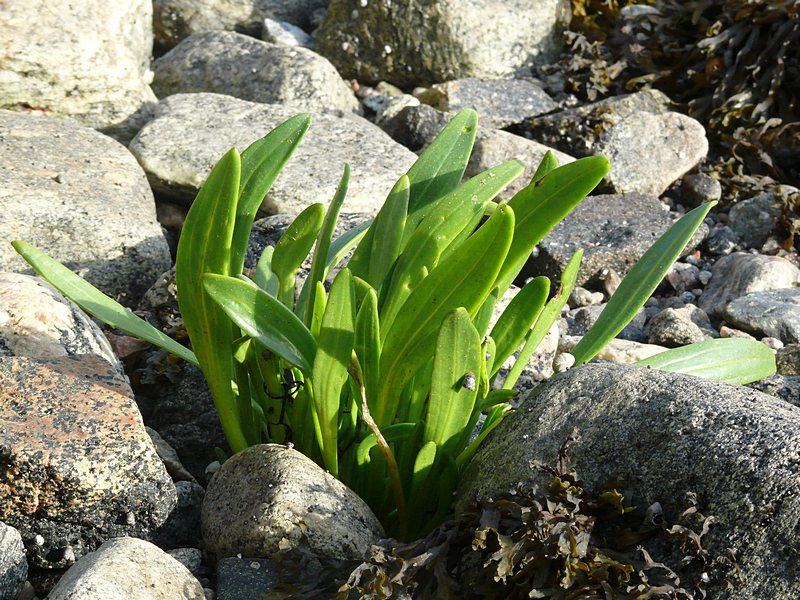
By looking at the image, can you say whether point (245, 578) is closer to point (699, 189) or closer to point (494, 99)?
point (699, 189)

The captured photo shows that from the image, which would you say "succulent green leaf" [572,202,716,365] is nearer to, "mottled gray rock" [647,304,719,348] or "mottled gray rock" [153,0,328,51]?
"mottled gray rock" [647,304,719,348]

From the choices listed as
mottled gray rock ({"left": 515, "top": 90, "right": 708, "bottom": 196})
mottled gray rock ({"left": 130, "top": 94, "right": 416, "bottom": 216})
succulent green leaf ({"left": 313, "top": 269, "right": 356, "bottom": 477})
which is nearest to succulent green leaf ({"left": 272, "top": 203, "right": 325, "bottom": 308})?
succulent green leaf ({"left": 313, "top": 269, "right": 356, "bottom": 477})

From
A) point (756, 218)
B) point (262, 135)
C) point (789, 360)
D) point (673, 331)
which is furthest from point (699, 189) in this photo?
point (262, 135)

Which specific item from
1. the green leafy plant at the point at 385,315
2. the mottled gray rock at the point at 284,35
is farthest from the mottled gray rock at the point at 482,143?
the green leafy plant at the point at 385,315

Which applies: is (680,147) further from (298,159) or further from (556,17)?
(298,159)

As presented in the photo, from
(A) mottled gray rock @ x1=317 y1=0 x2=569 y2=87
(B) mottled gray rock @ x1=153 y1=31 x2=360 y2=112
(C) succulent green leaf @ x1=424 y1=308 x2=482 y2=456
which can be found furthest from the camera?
(A) mottled gray rock @ x1=317 y1=0 x2=569 y2=87

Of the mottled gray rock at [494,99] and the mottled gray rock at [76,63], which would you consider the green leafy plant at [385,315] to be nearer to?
the mottled gray rock at [76,63]
